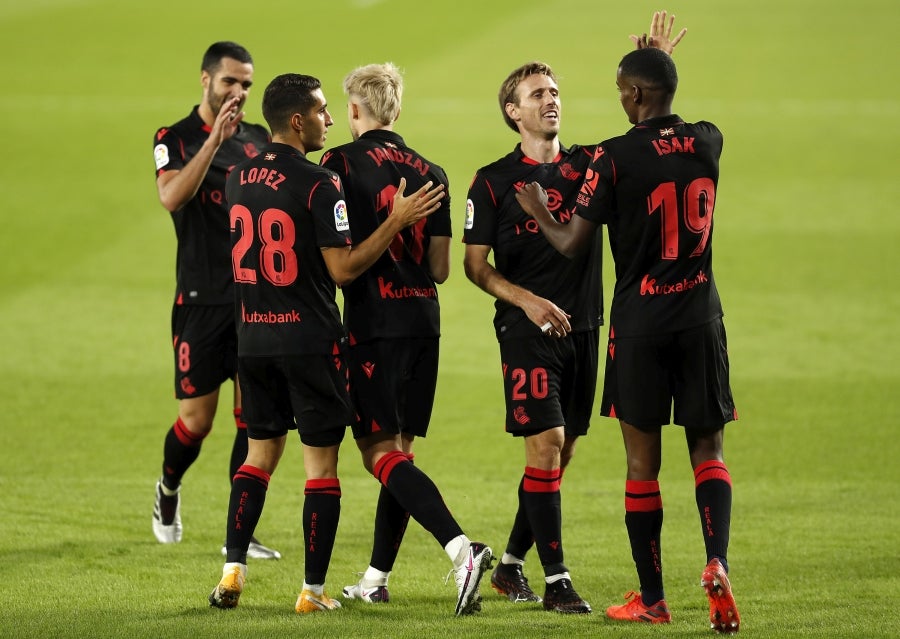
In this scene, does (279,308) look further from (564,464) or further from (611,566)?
(611,566)

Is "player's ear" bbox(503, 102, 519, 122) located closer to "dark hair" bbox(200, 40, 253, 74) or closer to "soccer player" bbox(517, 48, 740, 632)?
"soccer player" bbox(517, 48, 740, 632)

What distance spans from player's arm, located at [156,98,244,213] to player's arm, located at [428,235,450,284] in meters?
1.32

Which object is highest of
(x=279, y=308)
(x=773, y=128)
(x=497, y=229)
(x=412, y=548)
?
(x=773, y=128)

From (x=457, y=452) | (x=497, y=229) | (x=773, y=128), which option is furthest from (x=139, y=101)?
(x=497, y=229)

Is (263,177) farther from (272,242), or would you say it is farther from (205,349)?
(205,349)

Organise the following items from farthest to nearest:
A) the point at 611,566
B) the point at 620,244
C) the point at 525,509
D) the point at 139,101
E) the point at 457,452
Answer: the point at 139,101, the point at 457,452, the point at 611,566, the point at 525,509, the point at 620,244

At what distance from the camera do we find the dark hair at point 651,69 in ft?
16.8

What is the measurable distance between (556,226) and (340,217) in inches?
33.4

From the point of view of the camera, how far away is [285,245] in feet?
17.5

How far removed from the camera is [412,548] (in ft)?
22.9

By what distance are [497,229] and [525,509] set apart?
3.97ft

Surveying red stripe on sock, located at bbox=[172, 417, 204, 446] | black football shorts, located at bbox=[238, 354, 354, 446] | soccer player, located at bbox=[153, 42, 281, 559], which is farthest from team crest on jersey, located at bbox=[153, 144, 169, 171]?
black football shorts, located at bbox=[238, 354, 354, 446]

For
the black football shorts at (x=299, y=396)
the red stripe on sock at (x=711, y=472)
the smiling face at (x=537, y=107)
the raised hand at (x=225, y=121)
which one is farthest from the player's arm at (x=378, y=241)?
the red stripe on sock at (x=711, y=472)

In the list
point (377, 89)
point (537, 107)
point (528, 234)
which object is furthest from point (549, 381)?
point (377, 89)
